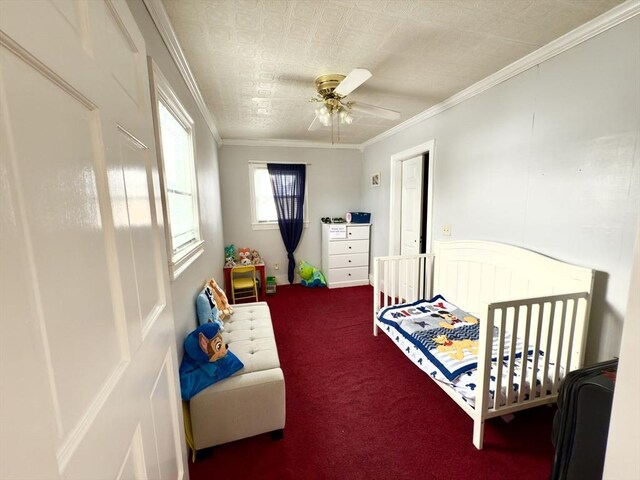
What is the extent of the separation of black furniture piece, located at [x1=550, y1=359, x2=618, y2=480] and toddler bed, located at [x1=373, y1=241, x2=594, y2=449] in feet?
1.62

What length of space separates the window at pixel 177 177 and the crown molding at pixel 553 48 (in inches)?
92.0

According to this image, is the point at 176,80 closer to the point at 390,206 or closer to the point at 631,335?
the point at 631,335

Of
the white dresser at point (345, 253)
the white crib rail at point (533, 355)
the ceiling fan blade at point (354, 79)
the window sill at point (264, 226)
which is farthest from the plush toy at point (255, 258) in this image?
the white crib rail at point (533, 355)

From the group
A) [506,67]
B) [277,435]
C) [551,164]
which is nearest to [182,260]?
[277,435]

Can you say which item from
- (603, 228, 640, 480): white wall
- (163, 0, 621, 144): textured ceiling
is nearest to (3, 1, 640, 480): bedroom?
(163, 0, 621, 144): textured ceiling

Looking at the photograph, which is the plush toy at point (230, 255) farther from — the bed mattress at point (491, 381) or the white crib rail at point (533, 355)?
the white crib rail at point (533, 355)

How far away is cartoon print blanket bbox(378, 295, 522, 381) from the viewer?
175 centimetres

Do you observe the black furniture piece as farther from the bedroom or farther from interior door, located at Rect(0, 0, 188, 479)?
interior door, located at Rect(0, 0, 188, 479)

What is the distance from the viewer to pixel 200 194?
2486 millimetres

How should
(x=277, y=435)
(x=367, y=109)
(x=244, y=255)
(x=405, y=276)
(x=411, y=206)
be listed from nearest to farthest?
1. (x=277, y=435)
2. (x=367, y=109)
3. (x=405, y=276)
4. (x=411, y=206)
5. (x=244, y=255)

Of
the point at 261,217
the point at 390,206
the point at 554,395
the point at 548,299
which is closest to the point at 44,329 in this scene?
the point at 548,299

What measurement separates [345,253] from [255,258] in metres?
1.42

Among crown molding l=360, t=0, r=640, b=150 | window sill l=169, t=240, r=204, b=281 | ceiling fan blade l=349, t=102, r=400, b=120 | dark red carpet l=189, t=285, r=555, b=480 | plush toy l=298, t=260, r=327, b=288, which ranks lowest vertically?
dark red carpet l=189, t=285, r=555, b=480

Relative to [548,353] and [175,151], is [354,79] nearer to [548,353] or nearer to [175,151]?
[175,151]
